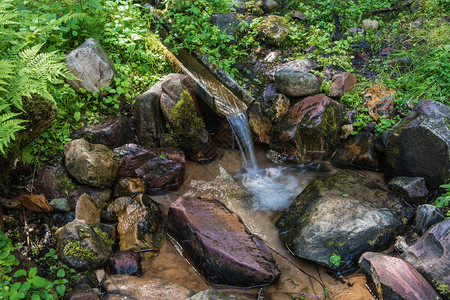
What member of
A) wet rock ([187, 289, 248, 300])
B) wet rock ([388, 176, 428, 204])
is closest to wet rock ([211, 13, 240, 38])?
wet rock ([388, 176, 428, 204])

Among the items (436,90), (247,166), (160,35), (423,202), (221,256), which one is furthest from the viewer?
(160,35)

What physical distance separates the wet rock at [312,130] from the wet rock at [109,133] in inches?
114

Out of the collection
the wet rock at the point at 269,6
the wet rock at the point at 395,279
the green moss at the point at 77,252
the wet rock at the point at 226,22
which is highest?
the wet rock at the point at 269,6

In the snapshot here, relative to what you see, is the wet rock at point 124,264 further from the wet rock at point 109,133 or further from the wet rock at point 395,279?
the wet rock at point 395,279

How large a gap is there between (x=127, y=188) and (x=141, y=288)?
1.78m

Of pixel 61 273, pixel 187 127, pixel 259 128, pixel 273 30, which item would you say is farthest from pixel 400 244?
pixel 273 30

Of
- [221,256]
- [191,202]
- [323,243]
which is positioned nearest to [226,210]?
[191,202]

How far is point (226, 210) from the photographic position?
15.2 ft

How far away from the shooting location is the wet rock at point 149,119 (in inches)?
216

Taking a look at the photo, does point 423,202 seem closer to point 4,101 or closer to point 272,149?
point 272,149

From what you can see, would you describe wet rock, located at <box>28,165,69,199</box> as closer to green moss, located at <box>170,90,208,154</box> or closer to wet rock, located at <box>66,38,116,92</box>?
wet rock, located at <box>66,38,116,92</box>

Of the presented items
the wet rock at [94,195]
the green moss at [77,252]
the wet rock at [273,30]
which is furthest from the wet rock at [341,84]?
the green moss at [77,252]

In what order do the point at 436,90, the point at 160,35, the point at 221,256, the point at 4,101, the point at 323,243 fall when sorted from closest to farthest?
the point at 4,101 → the point at 221,256 → the point at 323,243 → the point at 436,90 → the point at 160,35

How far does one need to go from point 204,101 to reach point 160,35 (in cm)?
244
